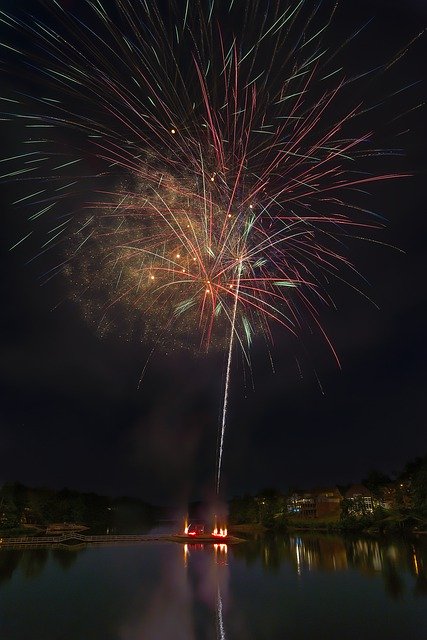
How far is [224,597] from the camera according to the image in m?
20.7

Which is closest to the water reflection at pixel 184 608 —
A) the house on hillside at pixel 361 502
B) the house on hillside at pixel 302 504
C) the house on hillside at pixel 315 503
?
the house on hillside at pixel 361 502

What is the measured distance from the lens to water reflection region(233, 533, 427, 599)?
23.6 metres

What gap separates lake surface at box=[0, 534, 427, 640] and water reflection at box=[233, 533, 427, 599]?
76mm

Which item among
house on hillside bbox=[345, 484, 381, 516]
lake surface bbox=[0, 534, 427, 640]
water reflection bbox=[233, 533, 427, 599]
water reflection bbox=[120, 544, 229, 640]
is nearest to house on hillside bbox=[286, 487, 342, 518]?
house on hillside bbox=[345, 484, 381, 516]

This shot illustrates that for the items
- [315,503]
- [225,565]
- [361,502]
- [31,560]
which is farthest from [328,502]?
[31,560]

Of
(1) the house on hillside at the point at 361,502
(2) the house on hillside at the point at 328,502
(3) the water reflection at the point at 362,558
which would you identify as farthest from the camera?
(2) the house on hillside at the point at 328,502

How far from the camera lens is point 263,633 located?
1470 cm

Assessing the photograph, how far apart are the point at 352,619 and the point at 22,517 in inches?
2274

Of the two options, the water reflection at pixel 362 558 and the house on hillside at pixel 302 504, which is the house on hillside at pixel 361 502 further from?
the water reflection at pixel 362 558

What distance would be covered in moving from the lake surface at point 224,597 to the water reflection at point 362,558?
0.08m

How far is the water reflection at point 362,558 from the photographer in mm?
23627

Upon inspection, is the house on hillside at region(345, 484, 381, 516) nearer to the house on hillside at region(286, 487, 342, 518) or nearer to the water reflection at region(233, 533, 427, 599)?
the house on hillside at region(286, 487, 342, 518)

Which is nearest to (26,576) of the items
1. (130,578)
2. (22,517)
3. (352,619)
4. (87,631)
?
(130,578)

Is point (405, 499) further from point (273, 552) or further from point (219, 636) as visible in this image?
point (219, 636)
